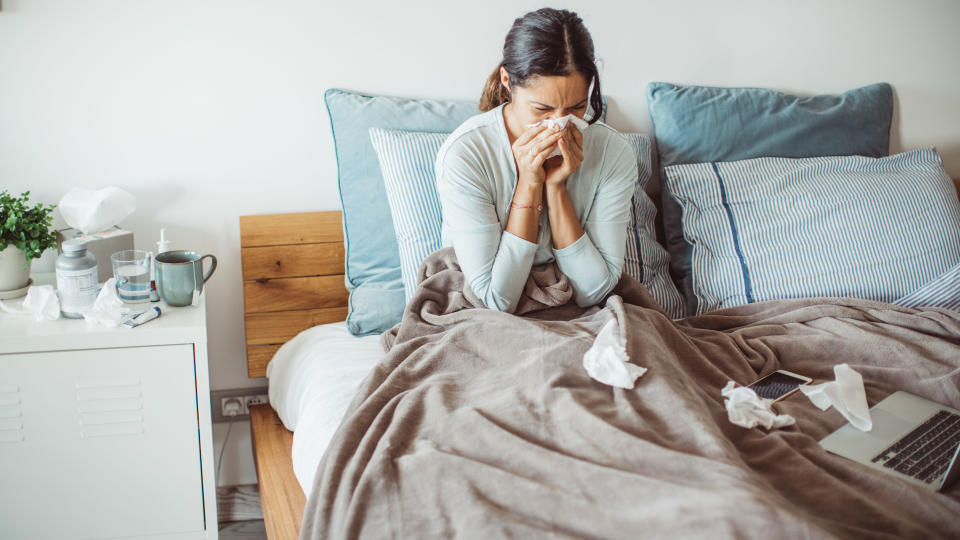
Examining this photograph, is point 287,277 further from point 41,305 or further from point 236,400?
point 41,305

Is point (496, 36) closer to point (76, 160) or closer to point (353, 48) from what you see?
point (353, 48)

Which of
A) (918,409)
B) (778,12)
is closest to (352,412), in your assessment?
(918,409)

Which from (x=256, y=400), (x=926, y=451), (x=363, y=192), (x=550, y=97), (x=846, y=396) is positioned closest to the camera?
(x=926, y=451)

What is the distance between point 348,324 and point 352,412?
55cm

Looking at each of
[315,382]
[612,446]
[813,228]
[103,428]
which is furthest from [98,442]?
[813,228]

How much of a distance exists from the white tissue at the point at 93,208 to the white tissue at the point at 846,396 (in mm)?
1502

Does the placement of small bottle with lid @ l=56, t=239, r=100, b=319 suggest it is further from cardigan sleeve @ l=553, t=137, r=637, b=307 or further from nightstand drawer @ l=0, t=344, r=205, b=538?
cardigan sleeve @ l=553, t=137, r=637, b=307

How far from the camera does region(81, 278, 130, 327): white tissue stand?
4.55ft

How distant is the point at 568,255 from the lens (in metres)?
1.45

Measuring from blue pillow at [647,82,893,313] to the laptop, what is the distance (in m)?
0.69

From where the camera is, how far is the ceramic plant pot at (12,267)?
4.90ft

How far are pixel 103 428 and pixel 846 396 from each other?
1.38m

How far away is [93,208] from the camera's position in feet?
5.21

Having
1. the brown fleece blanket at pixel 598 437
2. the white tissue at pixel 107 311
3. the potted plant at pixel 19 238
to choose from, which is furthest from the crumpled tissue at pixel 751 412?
the potted plant at pixel 19 238
